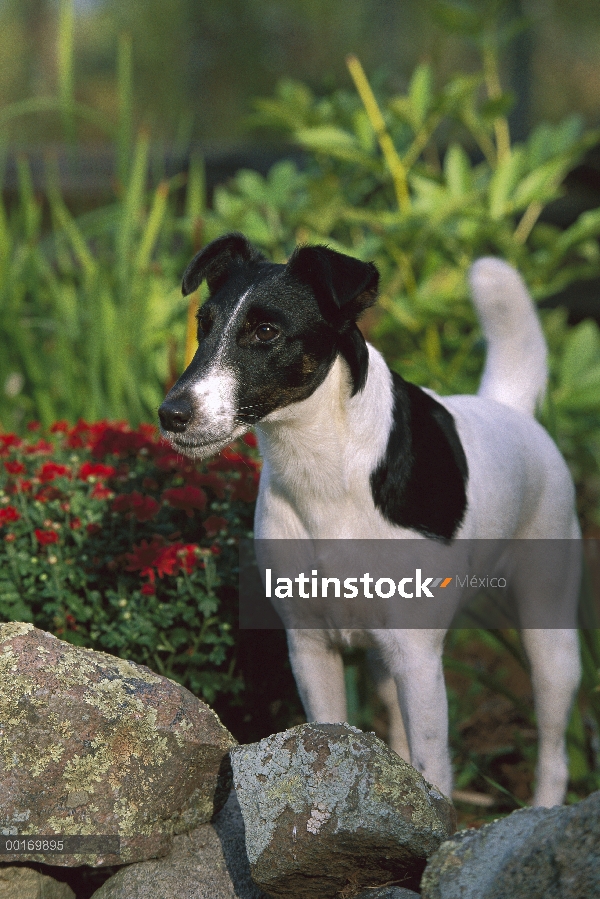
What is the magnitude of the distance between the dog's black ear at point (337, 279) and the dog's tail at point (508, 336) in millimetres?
868

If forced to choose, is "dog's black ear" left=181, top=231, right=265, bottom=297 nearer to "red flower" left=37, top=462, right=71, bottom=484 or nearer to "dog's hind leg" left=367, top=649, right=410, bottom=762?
"red flower" left=37, top=462, right=71, bottom=484

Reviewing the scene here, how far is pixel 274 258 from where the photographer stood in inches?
178

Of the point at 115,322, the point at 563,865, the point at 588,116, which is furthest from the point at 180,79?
the point at 563,865

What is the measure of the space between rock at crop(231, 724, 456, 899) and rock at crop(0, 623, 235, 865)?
8.9 inches

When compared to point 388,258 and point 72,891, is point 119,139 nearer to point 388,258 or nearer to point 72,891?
point 388,258

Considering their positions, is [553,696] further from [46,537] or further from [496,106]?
[496,106]

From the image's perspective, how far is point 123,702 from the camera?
2031mm

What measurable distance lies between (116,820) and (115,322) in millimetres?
2376

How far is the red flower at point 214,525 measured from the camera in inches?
104

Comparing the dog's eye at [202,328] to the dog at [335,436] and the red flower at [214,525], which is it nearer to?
the dog at [335,436]

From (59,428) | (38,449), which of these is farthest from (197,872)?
(59,428)

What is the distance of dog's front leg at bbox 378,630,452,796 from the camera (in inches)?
86.0

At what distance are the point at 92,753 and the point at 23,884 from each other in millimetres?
320

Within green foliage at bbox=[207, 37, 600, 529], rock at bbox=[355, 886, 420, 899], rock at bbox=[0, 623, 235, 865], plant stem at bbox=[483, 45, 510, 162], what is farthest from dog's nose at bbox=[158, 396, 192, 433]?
plant stem at bbox=[483, 45, 510, 162]
